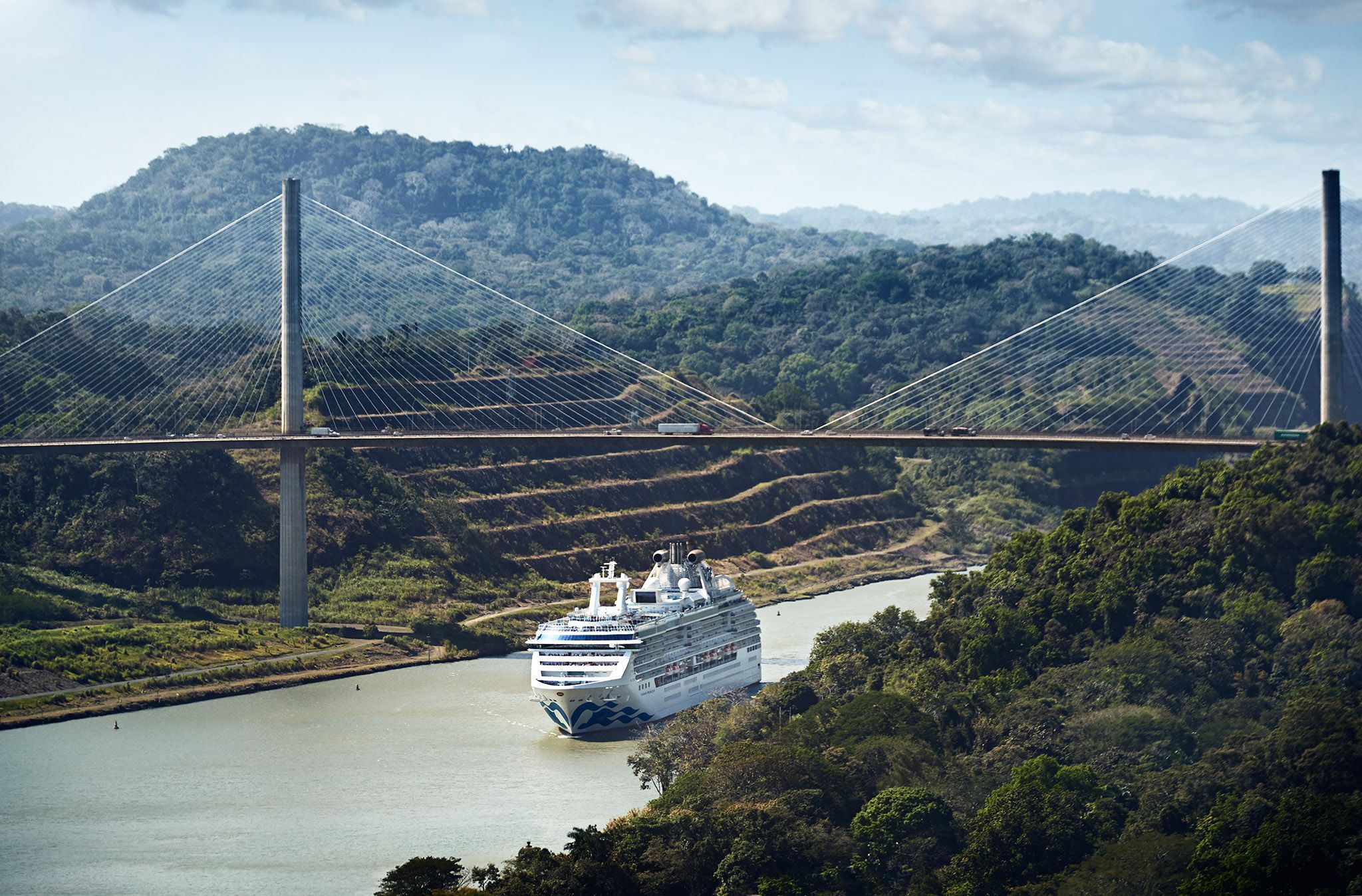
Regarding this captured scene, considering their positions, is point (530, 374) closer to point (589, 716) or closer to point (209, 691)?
point (209, 691)

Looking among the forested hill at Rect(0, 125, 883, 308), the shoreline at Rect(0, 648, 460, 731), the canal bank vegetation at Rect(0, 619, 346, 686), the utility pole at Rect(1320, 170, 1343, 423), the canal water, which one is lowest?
the canal water


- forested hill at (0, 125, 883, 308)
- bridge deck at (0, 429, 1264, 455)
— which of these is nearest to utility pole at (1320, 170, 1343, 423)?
bridge deck at (0, 429, 1264, 455)

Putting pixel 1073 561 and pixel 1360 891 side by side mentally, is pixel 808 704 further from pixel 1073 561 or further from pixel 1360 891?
pixel 1360 891

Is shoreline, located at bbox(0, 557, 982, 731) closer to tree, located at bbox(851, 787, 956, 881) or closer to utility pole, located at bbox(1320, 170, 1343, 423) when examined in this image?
tree, located at bbox(851, 787, 956, 881)

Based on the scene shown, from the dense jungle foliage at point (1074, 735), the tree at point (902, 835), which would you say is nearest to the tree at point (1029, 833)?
the dense jungle foliage at point (1074, 735)

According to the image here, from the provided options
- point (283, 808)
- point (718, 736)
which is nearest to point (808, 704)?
point (718, 736)

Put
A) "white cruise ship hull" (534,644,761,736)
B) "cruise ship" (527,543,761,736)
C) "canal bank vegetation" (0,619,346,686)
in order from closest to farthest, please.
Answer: "white cruise ship hull" (534,644,761,736), "cruise ship" (527,543,761,736), "canal bank vegetation" (0,619,346,686)

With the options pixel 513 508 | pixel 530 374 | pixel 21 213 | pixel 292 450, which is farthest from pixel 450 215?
pixel 292 450
